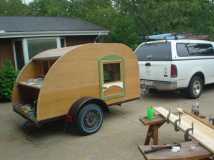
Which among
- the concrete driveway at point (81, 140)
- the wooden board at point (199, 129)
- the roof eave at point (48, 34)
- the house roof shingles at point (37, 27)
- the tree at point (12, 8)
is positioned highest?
the tree at point (12, 8)

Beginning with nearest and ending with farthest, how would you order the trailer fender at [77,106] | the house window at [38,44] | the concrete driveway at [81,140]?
the concrete driveway at [81,140], the trailer fender at [77,106], the house window at [38,44]

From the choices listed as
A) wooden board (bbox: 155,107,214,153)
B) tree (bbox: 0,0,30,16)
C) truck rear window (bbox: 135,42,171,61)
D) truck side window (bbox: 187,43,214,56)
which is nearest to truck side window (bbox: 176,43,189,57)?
truck side window (bbox: 187,43,214,56)

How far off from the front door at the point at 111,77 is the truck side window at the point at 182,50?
7.59ft

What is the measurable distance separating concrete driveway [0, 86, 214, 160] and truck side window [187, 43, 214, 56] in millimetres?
1941

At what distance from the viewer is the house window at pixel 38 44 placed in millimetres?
11305

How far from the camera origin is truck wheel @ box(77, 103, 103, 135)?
542 centimetres

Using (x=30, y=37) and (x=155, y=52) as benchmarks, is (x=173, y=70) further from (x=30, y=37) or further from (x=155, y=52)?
(x=30, y=37)

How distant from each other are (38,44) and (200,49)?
673 centimetres

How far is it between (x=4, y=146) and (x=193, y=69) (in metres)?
5.76

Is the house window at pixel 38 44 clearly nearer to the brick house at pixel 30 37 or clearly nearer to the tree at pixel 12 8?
the brick house at pixel 30 37

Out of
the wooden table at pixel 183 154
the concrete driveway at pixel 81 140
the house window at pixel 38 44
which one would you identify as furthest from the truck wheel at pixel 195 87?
the house window at pixel 38 44

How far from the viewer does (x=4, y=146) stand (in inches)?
205

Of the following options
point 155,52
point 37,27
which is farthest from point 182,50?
point 37,27

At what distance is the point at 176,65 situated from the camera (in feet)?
24.7
